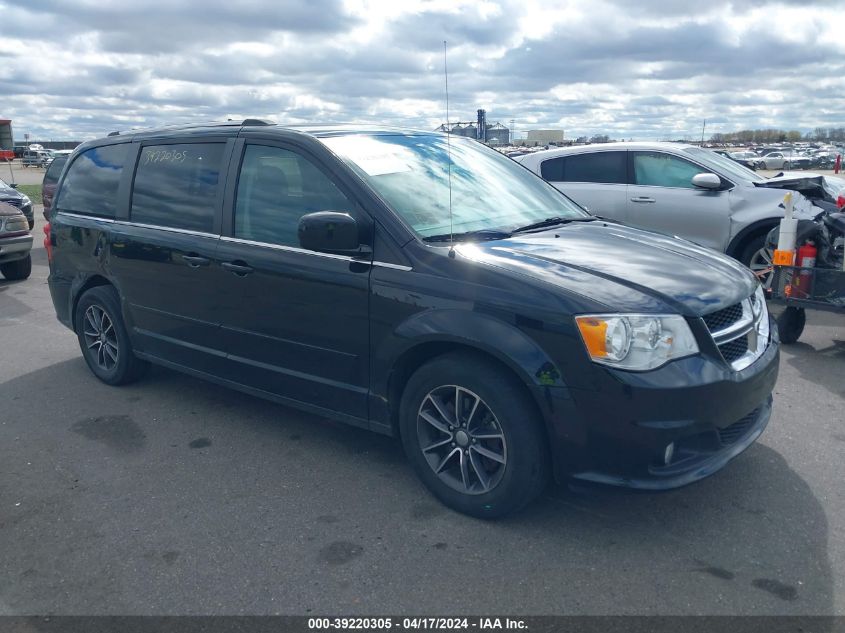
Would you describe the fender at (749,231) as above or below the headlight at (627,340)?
below

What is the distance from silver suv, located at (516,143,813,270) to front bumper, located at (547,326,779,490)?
509 centimetres

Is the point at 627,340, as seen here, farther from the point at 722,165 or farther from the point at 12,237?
the point at 12,237

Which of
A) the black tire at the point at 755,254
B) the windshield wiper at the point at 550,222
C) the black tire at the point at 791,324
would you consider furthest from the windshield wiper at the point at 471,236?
the black tire at the point at 755,254

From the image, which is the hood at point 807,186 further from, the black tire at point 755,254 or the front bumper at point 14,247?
the front bumper at point 14,247

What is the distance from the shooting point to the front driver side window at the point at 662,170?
8758 millimetres

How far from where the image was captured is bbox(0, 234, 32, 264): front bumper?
1027 centimetres

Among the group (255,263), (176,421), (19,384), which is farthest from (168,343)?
(19,384)

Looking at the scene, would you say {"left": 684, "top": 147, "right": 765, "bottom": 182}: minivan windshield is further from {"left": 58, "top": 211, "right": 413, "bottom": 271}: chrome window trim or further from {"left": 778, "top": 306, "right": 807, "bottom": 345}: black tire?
{"left": 58, "top": 211, "right": 413, "bottom": 271}: chrome window trim

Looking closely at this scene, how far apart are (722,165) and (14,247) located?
30.1 feet

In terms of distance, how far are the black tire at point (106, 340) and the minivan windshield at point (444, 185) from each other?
7.96 feet

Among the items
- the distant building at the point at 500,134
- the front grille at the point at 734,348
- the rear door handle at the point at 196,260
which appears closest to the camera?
the front grille at the point at 734,348

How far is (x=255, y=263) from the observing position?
172 inches

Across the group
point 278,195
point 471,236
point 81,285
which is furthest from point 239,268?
point 81,285

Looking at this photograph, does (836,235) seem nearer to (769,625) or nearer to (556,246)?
(556,246)
